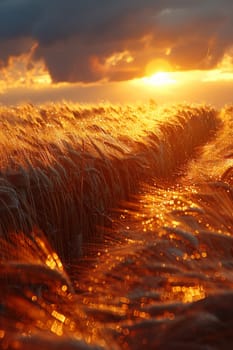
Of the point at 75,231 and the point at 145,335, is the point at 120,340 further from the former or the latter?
the point at 75,231

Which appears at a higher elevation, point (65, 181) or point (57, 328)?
point (65, 181)

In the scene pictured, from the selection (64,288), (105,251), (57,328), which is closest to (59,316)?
(57,328)

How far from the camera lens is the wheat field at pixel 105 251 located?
57.0 inches

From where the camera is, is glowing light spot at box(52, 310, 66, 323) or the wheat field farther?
glowing light spot at box(52, 310, 66, 323)

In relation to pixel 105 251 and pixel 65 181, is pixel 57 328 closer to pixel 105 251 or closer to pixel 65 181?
pixel 105 251

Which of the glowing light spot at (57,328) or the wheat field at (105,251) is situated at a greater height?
the wheat field at (105,251)

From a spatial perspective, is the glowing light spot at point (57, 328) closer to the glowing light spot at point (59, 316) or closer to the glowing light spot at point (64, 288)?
the glowing light spot at point (59, 316)

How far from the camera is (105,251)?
8.20ft

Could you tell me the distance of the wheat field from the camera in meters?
1.45

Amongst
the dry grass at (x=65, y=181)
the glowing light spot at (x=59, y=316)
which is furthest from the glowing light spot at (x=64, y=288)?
the dry grass at (x=65, y=181)

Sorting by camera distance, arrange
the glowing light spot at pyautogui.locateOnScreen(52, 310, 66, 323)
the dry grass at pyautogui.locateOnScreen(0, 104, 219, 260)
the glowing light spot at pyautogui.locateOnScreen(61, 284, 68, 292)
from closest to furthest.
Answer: the glowing light spot at pyautogui.locateOnScreen(52, 310, 66, 323), the glowing light spot at pyautogui.locateOnScreen(61, 284, 68, 292), the dry grass at pyautogui.locateOnScreen(0, 104, 219, 260)

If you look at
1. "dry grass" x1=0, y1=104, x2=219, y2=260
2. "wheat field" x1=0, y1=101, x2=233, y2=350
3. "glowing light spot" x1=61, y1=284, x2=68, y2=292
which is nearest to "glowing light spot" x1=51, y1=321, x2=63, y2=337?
"wheat field" x1=0, y1=101, x2=233, y2=350

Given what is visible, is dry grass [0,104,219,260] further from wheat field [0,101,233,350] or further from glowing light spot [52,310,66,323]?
glowing light spot [52,310,66,323]

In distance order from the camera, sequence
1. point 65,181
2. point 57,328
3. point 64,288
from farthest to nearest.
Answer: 1. point 65,181
2. point 64,288
3. point 57,328
